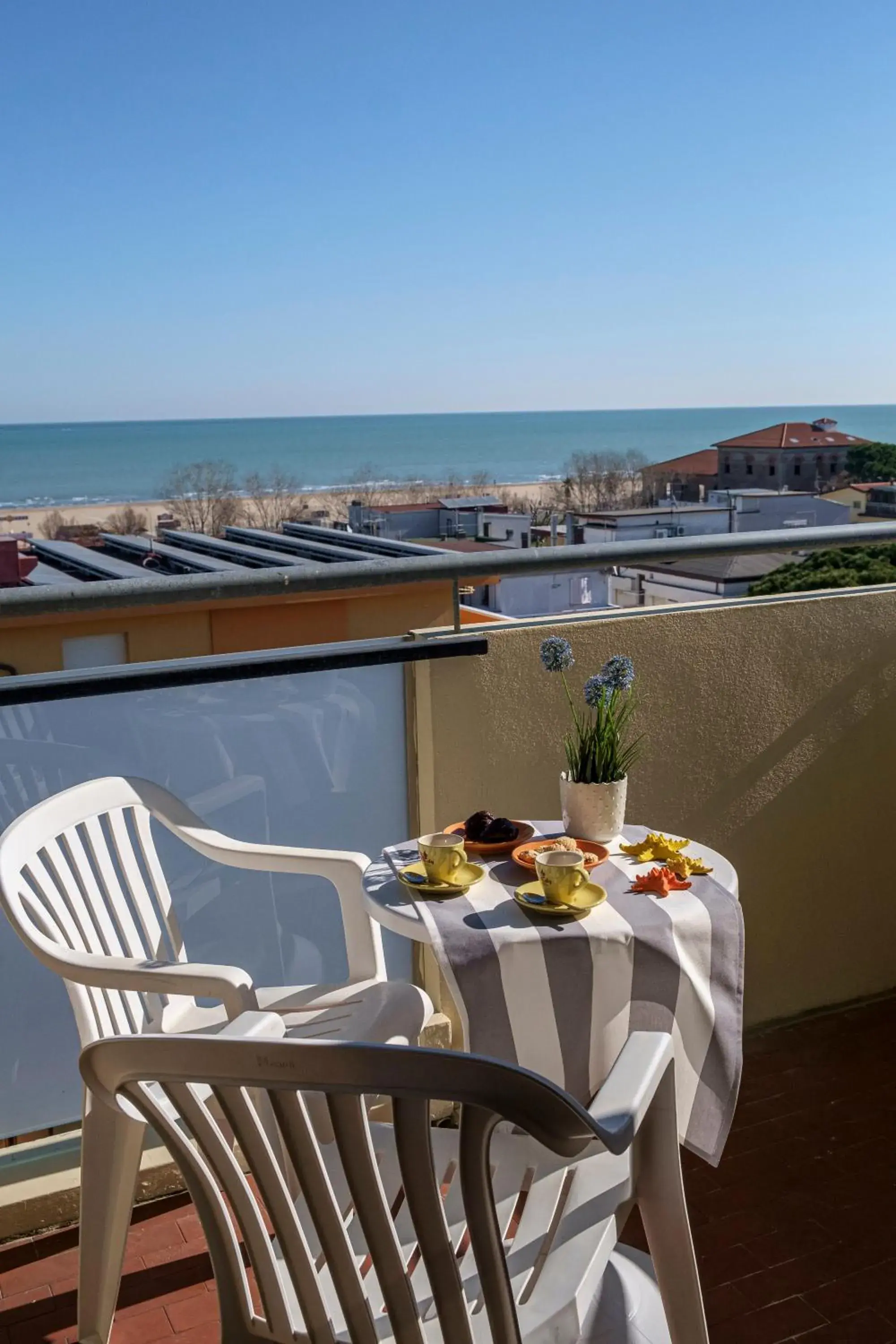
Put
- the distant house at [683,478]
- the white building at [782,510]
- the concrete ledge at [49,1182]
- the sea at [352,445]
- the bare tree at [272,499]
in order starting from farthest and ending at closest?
the sea at [352,445], the distant house at [683,478], the bare tree at [272,499], the white building at [782,510], the concrete ledge at [49,1182]

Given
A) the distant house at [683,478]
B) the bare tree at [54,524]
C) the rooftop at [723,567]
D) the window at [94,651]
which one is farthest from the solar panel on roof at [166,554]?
the distant house at [683,478]

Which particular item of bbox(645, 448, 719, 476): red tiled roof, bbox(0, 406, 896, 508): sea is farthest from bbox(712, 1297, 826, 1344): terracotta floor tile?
bbox(0, 406, 896, 508): sea

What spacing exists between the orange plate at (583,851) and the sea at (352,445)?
1873 inches

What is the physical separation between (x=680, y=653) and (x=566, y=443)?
61.8 metres

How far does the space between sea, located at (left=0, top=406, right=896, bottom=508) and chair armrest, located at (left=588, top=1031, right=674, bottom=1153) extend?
4834cm

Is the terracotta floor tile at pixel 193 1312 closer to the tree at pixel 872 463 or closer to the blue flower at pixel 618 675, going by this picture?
the blue flower at pixel 618 675

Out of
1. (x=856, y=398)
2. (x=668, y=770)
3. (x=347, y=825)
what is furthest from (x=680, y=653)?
(x=856, y=398)

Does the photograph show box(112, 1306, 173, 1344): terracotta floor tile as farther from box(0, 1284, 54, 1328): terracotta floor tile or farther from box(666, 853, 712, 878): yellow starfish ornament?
box(666, 853, 712, 878): yellow starfish ornament

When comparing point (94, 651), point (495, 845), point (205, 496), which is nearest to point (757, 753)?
point (495, 845)

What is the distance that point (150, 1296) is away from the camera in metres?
2.12

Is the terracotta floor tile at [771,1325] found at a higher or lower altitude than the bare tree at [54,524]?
higher

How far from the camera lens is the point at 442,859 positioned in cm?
196

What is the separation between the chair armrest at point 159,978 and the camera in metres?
1.73

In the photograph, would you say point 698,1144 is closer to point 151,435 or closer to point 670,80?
point 670,80
